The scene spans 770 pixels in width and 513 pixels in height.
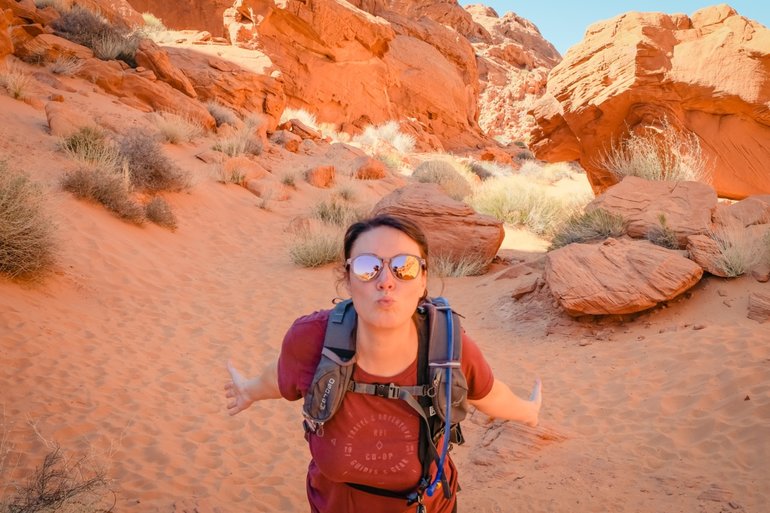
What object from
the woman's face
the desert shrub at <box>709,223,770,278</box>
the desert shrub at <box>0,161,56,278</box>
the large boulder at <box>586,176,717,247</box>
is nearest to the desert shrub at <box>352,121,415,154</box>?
the large boulder at <box>586,176,717,247</box>

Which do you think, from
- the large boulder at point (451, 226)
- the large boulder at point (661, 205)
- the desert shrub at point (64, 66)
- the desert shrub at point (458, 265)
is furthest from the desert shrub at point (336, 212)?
the desert shrub at point (64, 66)

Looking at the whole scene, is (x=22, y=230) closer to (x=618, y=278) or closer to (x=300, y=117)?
(x=618, y=278)

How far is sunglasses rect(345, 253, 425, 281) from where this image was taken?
169 centimetres

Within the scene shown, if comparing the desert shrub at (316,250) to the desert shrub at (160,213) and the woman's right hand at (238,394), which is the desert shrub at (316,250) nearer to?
the desert shrub at (160,213)

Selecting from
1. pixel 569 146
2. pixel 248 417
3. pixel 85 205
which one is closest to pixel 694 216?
pixel 569 146

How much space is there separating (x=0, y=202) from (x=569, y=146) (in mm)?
10502

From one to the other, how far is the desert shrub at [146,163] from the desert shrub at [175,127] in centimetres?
251

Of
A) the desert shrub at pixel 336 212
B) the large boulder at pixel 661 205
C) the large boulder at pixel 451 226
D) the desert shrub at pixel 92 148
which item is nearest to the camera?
the large boulder at pixel 661 205

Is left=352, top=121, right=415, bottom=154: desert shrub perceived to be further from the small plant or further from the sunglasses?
the sunglasses

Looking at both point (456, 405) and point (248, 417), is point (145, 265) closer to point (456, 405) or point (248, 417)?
point (248, 417)

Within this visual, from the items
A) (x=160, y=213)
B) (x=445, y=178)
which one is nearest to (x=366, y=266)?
(x=160, y=213)

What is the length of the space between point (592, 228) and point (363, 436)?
25.3 ft

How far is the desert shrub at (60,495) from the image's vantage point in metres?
2.43

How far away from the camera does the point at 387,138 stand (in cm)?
2361
